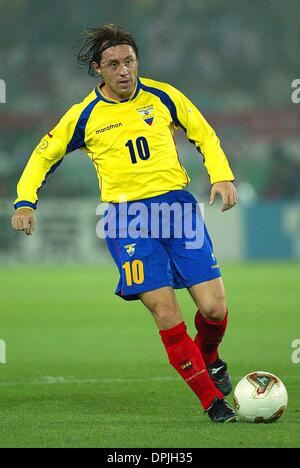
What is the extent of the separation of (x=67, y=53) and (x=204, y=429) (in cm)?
2332

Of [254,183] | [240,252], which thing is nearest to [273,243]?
[240,252]

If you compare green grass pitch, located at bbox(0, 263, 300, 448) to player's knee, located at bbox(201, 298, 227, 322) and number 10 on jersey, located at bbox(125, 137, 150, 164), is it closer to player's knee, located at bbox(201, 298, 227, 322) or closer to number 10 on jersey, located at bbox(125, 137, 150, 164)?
player's knee, located at bbox(201, 298, 227, 322)

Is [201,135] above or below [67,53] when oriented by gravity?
below

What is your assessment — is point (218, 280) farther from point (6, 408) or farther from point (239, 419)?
point (6, 408)

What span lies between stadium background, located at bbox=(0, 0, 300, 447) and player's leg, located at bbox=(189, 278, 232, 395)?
26 centimetres

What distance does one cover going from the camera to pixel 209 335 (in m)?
6.11

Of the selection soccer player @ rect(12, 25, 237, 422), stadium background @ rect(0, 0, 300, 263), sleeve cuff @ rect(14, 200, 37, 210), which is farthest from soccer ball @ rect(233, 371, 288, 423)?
stadium background @ rect(0, 0, 300, 263)

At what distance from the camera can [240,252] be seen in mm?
22016

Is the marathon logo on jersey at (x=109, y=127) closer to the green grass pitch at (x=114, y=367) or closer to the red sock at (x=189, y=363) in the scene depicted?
the red sock at (x=189, y=363)

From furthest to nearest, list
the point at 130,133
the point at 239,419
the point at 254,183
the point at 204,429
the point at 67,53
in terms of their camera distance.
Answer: the point at 67,53, the point at 254,183, the point at 130,133, the point at 239,419, the point at 204,429

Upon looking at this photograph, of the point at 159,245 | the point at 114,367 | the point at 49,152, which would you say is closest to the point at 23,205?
the point at 49,152

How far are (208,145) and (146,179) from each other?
0.40 meters

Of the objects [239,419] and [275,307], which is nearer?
[239,419]

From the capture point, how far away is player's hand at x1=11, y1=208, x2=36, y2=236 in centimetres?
565
